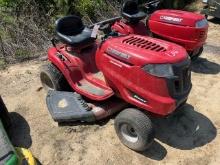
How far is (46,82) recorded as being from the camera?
535cm

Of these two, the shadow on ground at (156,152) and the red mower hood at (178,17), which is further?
the red mower hood at (178,17)

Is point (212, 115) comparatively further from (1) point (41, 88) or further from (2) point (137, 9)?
(1) point (41, 88)

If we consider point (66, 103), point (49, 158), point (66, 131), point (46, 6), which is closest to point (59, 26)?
point (66, 103)

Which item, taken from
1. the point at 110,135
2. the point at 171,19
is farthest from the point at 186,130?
the point at 171,19

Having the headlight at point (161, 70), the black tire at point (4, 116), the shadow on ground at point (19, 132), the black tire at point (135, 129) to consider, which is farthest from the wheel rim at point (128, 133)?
the black tire at point (4, 116)

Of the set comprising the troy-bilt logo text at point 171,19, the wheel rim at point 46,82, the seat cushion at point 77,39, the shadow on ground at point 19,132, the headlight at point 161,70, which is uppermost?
the headlight at point 161,70

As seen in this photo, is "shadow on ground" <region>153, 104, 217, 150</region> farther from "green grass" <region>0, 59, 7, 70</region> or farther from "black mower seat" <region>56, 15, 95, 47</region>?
"green grass" <region>0, 59, 7, 70</region>

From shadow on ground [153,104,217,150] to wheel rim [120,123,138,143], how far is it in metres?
0.42

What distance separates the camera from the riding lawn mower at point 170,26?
532 cm

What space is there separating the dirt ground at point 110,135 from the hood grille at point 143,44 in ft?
3.71

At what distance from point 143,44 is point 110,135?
123cm

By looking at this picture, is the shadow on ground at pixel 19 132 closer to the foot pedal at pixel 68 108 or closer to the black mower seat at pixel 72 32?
the foot pedal at pixel 68 108

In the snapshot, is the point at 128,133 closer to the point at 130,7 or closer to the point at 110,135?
the point at 110,135

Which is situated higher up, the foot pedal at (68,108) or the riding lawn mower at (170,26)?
the riding lawn mower at (170,26)
